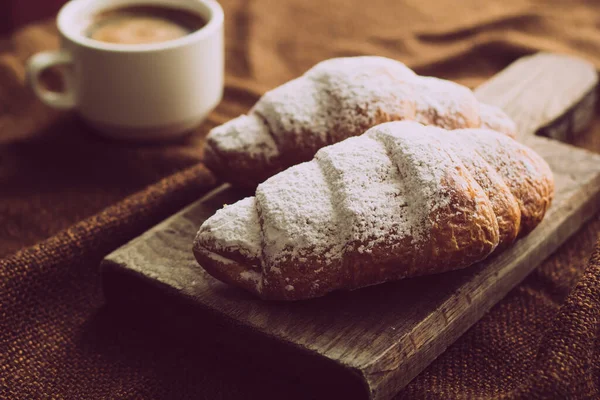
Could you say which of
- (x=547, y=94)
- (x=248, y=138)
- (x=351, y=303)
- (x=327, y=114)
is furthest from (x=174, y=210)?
(x=547, y=94)

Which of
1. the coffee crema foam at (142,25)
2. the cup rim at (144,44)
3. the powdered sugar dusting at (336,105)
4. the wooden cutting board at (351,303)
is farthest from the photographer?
the coffee crema foam at (142,25)

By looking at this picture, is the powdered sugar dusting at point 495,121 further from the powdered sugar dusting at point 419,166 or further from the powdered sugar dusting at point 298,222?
the powdered sugar dusting at point 298,222

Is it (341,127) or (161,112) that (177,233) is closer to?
(341,127)

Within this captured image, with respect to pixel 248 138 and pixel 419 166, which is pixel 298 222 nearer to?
pixel 419 166

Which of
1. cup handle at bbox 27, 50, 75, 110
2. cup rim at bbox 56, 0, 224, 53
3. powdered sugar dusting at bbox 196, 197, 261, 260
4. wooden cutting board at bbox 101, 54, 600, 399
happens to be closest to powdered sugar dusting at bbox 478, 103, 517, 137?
wooden cutting board at bbox 101, 54, 600, 399

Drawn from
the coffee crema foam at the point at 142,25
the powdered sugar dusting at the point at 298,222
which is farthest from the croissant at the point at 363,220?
the coffee crema foam at the point at 142,25

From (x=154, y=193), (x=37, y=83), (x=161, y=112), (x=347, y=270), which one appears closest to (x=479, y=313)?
(x=347, y=270)

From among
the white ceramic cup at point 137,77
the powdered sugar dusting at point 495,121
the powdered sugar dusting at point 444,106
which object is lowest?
the white ceramic cup at point 137,77
